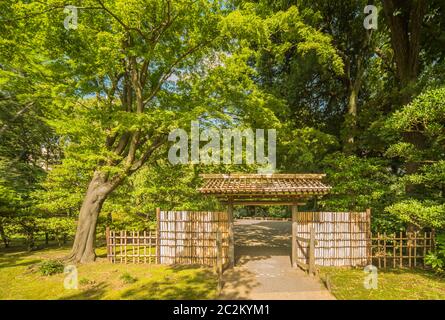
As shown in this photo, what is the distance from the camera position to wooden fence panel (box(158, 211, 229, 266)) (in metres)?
9.58

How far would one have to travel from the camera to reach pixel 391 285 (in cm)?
709

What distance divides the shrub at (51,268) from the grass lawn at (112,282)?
0.20 metres

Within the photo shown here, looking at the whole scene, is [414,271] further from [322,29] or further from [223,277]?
[322,29]

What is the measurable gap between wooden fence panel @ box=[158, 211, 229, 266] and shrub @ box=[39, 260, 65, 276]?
371 cm

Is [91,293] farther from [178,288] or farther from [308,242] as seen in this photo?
[308,242]

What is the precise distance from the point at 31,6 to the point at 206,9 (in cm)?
579

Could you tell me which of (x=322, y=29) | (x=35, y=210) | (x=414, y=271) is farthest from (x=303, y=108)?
(x=35, y=210)

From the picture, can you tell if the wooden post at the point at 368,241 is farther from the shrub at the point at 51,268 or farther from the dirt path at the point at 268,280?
the shrub at the point at 51,268

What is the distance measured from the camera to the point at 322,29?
13.9 metres

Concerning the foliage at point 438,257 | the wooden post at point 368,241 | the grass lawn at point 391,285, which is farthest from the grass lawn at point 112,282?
the foliage at point 438,257

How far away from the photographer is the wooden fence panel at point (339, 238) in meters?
9.12

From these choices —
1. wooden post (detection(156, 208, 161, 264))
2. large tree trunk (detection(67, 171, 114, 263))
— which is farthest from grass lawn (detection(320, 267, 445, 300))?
large tree trunk (detection(67, 171, 114, 263))

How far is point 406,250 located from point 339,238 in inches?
106

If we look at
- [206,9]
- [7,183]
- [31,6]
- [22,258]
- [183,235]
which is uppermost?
[206,9]
